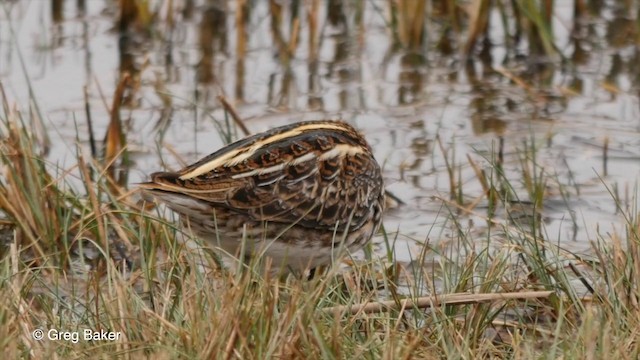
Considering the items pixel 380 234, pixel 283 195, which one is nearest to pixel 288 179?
pixel 283 195

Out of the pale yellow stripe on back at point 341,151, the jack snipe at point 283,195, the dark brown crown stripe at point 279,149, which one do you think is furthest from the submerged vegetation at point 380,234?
the pale yellow stripe on back at point 341,151

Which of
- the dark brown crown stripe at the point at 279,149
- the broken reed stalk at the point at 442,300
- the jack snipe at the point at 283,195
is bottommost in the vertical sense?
the broken reed stalk at the point at 442,300

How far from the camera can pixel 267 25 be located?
887cm

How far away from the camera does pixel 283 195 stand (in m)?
4.85

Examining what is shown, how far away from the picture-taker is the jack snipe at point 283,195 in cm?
474

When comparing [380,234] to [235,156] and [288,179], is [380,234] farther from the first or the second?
[235,156]

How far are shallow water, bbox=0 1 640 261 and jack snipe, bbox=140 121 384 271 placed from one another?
2.92ft

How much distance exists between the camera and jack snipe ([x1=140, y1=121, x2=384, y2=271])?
15.5 feet

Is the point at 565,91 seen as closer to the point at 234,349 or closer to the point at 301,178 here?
the point at 301,178

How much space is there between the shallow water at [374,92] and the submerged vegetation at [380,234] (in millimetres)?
24

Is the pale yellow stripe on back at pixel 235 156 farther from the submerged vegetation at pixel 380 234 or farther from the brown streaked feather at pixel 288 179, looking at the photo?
the submerged vegetation at pixel 380 234

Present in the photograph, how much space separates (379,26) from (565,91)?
5.50ft

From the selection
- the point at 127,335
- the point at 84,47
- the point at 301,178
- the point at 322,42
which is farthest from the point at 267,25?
the point at 127,335

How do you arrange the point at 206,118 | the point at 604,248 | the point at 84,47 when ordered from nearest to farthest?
the point at 604,248 < the point at 206,118 < the point at 84,47
